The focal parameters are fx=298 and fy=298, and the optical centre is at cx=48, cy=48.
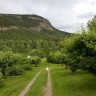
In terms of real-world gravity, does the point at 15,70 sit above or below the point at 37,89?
above

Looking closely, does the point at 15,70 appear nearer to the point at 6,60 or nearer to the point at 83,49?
the point at 6,60

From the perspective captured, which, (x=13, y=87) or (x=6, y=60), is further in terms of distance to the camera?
(x=6, y=60)

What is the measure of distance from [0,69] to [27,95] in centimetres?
3949

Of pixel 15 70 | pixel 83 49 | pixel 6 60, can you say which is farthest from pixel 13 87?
pixel 15 70

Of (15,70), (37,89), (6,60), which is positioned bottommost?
(37,89)

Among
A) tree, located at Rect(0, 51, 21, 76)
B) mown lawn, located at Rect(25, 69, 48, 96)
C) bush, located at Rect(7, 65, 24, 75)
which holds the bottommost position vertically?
mown lawn, located at Rect(25, 69, 48, 96)

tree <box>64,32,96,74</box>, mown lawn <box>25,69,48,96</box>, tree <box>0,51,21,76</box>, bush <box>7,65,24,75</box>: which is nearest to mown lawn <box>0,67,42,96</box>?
mown lawn <box>25,69,48,96</box>

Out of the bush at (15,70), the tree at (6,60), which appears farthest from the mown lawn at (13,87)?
the bush at (15,70)

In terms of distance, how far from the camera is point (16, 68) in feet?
273

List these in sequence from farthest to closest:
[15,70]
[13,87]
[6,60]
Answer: [15,70] → [6,60] → [13,87]

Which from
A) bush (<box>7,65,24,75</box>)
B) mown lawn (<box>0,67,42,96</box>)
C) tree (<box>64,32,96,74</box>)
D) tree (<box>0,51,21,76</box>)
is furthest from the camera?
bush (<box>7,65,24,75</box>)

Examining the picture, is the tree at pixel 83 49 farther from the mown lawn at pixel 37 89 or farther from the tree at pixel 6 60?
the tree at pixel 6 60

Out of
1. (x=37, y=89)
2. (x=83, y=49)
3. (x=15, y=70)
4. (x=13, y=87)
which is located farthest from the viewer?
(x=15, y=70)

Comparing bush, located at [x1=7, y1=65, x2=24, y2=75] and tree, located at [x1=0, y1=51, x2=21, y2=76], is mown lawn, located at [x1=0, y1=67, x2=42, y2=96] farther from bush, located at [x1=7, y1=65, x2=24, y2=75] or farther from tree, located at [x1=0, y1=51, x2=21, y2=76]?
bush, located at [x1=7, y1=65, x2=24, y2=75]
